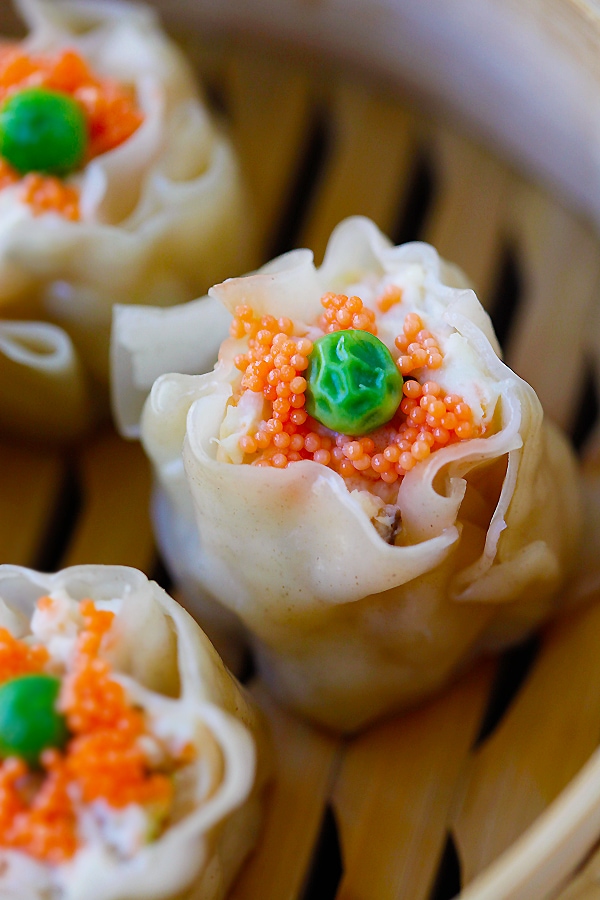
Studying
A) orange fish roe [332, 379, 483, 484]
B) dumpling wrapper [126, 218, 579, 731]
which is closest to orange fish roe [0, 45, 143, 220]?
dumpling wrapper [126, 218, 579, 731]

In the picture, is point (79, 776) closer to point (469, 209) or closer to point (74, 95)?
point (74, 95)

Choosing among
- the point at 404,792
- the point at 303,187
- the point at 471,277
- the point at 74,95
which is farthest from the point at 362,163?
the point at 404,792

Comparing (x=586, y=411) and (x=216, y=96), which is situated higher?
(x=586, y=411)

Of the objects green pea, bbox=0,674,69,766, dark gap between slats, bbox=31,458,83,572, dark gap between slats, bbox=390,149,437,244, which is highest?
dark gap between slats, bbox=390,149,437,244

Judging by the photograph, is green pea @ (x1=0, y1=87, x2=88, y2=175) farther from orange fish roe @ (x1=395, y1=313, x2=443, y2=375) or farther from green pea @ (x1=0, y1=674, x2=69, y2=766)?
green pea @ (x1=0, y1=674, x2=69, y2=766)

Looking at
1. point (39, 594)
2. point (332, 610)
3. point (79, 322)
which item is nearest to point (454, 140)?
point (79, 322)

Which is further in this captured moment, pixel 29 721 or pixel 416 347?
pixel 416 347

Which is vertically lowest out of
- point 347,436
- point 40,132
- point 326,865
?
point 326,865

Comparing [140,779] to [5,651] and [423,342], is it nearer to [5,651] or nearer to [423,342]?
[5,651]
